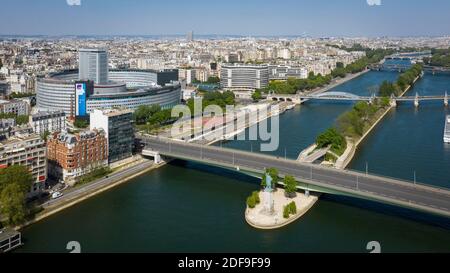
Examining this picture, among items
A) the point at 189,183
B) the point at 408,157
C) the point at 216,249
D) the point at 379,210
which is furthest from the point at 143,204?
the point at 408,157

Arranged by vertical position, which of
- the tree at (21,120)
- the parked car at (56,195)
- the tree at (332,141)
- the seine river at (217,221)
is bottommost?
the seine river at (217,221)

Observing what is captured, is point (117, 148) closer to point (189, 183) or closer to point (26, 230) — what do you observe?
point (189, 183)

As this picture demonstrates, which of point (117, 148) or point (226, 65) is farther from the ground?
point (226, 65)

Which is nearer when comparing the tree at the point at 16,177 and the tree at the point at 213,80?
the tree at the point at 16,177

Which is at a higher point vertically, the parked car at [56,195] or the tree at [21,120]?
the tree at [21,120]

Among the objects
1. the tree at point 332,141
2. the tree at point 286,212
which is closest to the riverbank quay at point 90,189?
the tree at point 286,212

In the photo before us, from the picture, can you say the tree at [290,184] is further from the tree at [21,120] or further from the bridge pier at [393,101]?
the bridge pier at [393,101]

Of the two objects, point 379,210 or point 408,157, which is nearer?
point 379,210
